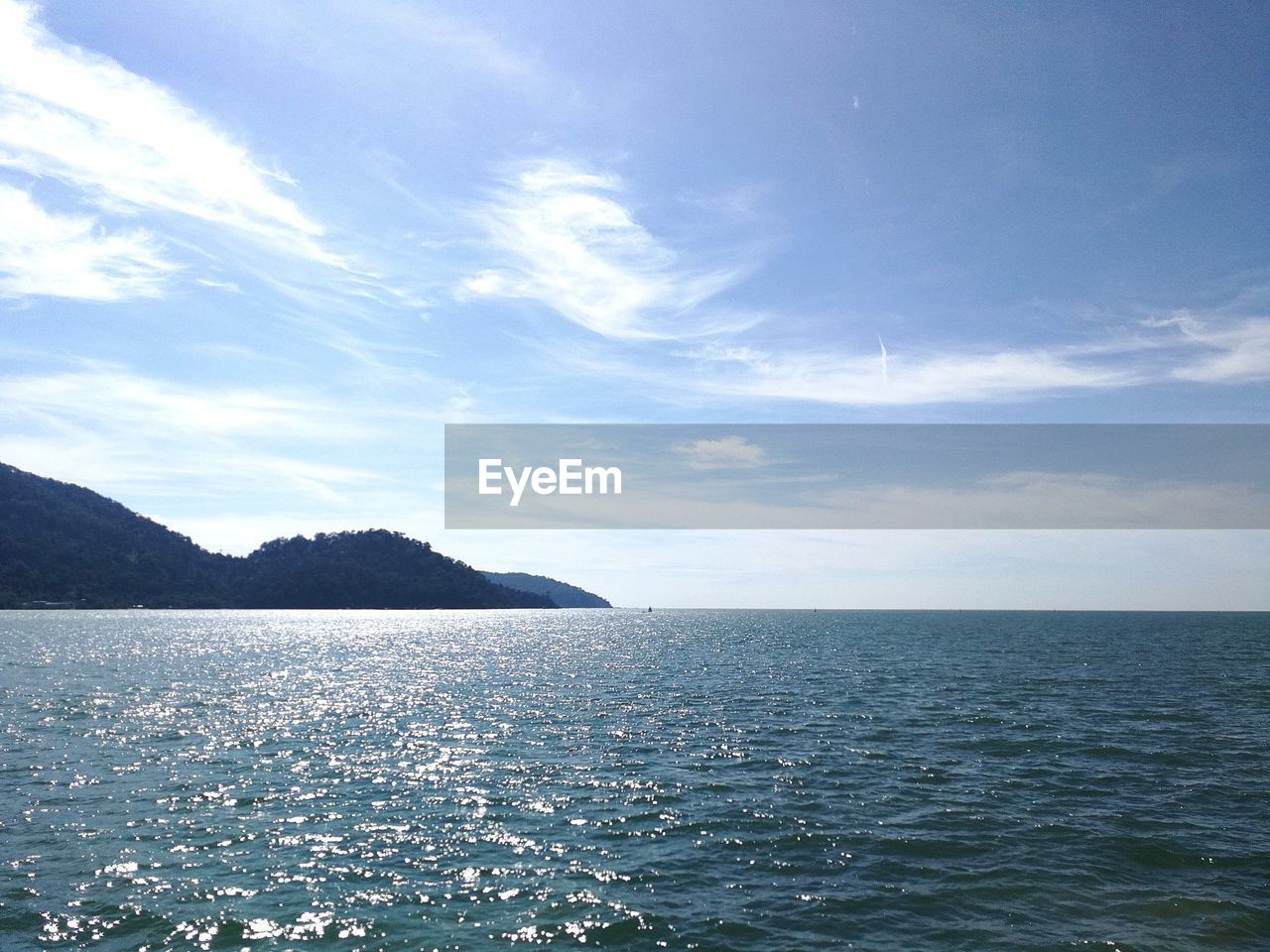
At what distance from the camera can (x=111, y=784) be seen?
3434 centimetres

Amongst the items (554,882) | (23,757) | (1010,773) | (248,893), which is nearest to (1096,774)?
(1010,773)

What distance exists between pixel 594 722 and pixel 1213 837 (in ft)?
118

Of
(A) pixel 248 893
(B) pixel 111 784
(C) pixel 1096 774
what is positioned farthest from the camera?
(C) pixel 1096 774

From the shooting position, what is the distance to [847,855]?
84.6ft

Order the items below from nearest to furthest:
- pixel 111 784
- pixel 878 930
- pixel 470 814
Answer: pixel 878 930 < pixel 470 814 < pixel 111 784

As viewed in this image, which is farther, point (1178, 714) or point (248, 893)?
point (1178, 714)

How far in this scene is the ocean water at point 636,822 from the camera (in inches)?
805

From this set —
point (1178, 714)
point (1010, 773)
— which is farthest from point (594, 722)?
point (1178, 714)

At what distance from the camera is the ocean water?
20.4 meters

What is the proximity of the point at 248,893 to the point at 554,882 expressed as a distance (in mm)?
9317

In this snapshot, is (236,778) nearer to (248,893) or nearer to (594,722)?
(248,893)

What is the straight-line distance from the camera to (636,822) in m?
29.3

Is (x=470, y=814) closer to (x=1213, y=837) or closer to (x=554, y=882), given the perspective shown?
(x=554, y=882)

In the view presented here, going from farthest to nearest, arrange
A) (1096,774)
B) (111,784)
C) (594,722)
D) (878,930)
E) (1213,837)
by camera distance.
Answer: (594,722) < (1096,774) < (111,784) < (1213,837) < (878,930)
